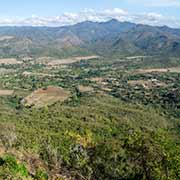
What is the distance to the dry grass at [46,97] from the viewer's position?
550 ft

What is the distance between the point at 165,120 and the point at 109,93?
53.3 metres

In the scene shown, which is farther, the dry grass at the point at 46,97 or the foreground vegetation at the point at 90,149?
the dry grass at the point at 46,97

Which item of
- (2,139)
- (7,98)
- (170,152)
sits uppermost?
(170,152)

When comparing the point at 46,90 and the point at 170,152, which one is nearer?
the point at 170,152

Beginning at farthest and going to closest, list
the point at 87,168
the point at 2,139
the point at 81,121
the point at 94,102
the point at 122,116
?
the point at 94,102 → the point at 122,116 → the point at 81,121 → the point at 2,139 → the point at 87,168

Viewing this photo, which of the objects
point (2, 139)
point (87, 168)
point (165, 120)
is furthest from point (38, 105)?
point (87, 168)

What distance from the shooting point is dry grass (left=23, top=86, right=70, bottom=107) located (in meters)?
168

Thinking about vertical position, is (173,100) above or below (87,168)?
below

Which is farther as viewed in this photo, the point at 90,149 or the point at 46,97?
the point at 46,97

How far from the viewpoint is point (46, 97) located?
17638 cm

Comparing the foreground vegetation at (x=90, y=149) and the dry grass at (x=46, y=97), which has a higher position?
the foreground vegetation at (x=90, y=149)

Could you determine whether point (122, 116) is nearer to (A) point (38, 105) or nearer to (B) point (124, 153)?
(A) point (38, 105)

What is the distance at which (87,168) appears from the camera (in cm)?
5419

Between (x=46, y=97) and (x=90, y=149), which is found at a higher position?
(x=90, y=149)
